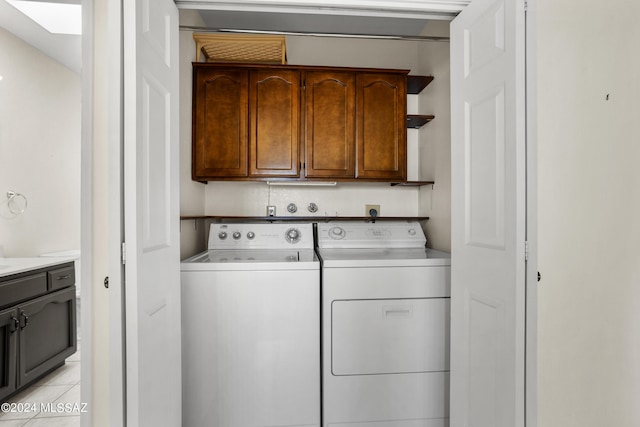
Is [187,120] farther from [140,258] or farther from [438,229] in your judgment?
[438,229]

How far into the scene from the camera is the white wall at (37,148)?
1842mm

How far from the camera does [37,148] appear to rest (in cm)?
196

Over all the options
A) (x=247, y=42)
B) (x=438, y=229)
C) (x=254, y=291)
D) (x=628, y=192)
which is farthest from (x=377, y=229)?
(x=247, y=42)

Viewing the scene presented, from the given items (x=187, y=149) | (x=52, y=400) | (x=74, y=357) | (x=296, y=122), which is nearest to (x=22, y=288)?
(x=52, y=400)

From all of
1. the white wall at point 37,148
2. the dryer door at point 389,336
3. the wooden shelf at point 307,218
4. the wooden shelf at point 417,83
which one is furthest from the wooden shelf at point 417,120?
the white wall at point 37,148

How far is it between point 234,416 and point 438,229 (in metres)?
1.69

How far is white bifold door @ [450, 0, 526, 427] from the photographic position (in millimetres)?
1066

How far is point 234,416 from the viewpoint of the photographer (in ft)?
5.54

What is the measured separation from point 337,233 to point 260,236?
0.54 meters

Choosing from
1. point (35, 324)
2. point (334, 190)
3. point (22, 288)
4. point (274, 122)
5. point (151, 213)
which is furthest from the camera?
point (334, 190)

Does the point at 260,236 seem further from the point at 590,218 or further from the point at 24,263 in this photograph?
the point at 590,218

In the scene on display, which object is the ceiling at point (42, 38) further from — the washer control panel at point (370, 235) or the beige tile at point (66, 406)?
the beige tile at point (66, 406)

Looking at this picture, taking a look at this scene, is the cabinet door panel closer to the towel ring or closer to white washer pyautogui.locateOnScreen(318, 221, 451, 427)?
white washer pyautogui.locateOnScreen(318, 221, 451, 427)

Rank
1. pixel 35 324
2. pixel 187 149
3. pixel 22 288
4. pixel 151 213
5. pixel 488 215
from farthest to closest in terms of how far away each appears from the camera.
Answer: pixel 187 149 < pixel 35 324 < pixel 22 288 < pixel 488 215 < pixel 151 213
